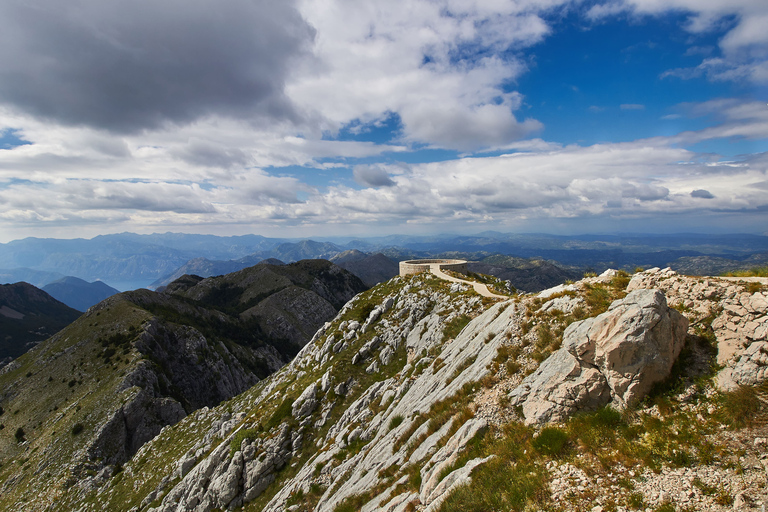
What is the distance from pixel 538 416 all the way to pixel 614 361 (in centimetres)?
330

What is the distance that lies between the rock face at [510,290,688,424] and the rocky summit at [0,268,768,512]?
5cm

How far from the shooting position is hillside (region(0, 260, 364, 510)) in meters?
59.8

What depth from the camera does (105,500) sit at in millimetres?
43906

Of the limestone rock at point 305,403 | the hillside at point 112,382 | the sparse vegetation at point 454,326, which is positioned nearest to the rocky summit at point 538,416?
the limestone rock at point 305,403

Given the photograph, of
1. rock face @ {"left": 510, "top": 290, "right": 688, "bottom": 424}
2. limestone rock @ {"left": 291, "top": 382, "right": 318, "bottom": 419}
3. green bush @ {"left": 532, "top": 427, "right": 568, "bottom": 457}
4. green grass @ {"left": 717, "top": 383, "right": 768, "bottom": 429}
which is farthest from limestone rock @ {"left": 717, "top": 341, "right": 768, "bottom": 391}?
limestone rock @ {"left": 291, "top": 382, "right": 318, "bottom": 419}

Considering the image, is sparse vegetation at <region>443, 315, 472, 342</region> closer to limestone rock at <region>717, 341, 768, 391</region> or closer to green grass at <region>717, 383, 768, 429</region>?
limestone rock at <region>717, 341, 768, 391</region>

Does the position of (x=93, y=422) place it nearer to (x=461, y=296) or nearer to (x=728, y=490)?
(x=461, y=296)

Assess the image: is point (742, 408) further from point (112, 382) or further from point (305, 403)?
point (112, 382)

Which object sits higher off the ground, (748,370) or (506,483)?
(748,370)

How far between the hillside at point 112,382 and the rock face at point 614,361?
7967 cm

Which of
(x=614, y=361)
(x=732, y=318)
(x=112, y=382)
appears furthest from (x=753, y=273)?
(x=112, y=382)

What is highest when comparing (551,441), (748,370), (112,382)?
(748,370)

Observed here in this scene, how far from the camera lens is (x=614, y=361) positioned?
1066 centimetres

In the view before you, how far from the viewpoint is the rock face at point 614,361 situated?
1034 cm
